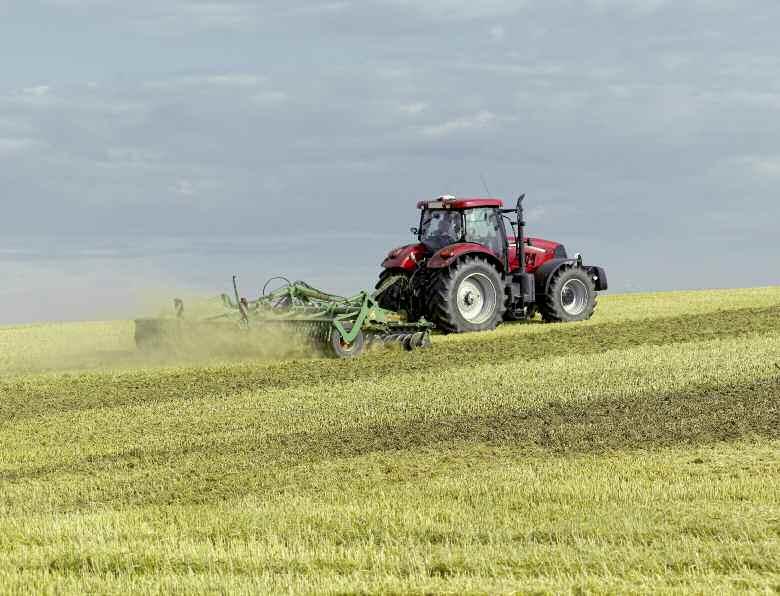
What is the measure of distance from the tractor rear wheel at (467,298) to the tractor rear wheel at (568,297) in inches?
55.6

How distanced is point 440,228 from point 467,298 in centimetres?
141

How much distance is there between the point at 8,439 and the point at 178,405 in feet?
6.98

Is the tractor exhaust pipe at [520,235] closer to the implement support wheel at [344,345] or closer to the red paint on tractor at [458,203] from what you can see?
the red paint on tractor at [458,203]

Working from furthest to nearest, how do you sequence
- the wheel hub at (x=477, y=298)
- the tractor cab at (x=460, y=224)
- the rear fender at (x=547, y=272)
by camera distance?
the rear fender at (x=547, y=272), the tractor cab at (x=460, y=224), the wheel hub at (x=477, y=298)

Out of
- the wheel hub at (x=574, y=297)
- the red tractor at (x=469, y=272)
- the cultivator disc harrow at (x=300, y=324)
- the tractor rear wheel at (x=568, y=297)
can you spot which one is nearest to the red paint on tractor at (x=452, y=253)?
the red tractor at (x=469, y=272)

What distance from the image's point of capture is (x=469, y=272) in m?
18.4

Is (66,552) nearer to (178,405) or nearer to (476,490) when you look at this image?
(476,490)

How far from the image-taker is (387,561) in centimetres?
610

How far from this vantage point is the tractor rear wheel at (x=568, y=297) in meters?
20.2

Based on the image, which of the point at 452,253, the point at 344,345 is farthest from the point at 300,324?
the point at 452,253

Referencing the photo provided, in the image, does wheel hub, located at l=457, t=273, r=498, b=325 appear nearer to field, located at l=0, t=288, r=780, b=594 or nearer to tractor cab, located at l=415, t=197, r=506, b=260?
tractor cab, located at l=415, t=197, r=506, b=260

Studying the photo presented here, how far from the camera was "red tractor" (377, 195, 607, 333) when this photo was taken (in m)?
18.4

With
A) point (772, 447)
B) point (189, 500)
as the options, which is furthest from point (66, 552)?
point (772, 447)

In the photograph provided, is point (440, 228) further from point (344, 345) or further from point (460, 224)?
point (344, 345)
